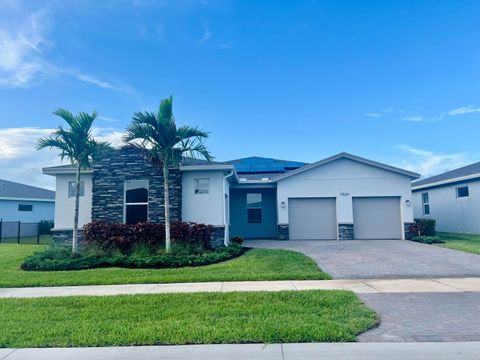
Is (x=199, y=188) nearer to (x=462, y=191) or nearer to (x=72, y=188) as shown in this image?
(x=72, y=188)

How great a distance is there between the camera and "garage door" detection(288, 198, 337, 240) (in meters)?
18.1

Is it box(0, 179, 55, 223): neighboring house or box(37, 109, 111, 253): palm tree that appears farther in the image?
box(0, 179, 55, 223): neighboring house

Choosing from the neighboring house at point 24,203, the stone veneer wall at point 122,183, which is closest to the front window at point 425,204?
the stone veneer wall at point 122,183

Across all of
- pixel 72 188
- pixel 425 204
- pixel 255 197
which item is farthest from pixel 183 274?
pixel 425 204

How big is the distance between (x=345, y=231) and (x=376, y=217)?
1.90 meters

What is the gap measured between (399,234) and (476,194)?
17.9 feet

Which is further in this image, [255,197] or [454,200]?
[454,200]

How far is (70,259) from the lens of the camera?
11188 mm

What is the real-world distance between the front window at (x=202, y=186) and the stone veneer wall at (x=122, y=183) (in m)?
0.74

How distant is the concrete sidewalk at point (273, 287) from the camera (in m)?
7.20

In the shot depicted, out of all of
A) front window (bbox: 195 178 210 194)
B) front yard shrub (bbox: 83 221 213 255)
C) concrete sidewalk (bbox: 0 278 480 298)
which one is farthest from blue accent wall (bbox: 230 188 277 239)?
concrete sidewalk (bbox: 0 278 480 298)

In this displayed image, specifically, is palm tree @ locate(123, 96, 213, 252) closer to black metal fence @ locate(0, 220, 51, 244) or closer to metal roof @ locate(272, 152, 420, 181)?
metal roof @ locate(272, 152, 420, 181)

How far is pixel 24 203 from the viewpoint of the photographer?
26.1m

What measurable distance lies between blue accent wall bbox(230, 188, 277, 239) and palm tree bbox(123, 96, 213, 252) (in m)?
7.94
